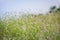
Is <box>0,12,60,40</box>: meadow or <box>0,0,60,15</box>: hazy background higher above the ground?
<box>0,0,60,15</box>: hazy background

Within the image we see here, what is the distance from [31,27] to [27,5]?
0.75 ft

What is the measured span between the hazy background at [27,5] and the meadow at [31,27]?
6cm

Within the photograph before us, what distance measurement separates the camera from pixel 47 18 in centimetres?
189

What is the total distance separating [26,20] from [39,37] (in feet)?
0.70

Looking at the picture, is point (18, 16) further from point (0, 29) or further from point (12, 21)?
point (0, 29)

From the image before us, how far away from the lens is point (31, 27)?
1796mm

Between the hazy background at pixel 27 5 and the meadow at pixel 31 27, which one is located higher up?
the hazy background at pixel 27 5

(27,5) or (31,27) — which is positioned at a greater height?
(27,5)

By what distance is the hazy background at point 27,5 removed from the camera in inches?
69.5

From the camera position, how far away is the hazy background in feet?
5.79

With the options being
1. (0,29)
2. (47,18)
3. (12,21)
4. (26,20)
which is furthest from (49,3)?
(0,29)

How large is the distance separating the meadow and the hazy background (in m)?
0.06

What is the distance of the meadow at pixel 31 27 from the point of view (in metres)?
1.72

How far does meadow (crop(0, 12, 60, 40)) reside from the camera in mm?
1716
